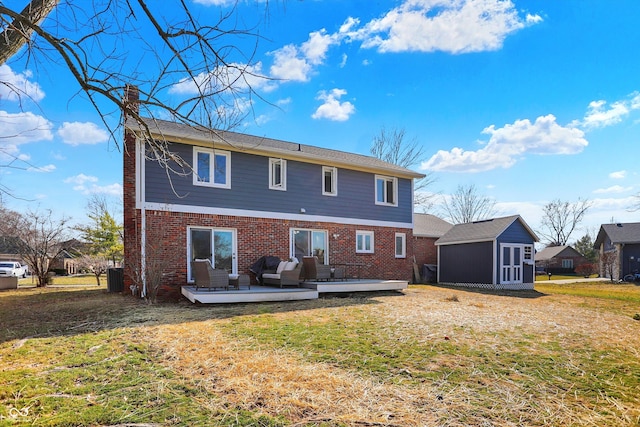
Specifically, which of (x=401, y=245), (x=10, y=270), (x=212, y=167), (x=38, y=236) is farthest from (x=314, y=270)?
(x=10, y=270)

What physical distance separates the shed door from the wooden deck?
7.98 m

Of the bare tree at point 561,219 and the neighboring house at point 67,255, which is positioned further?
the bare tree at point 561,219

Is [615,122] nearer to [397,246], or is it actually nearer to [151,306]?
[397,246]

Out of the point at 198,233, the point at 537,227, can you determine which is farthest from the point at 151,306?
the point at 537,227

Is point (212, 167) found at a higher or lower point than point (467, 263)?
higher

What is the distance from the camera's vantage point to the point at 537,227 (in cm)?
5578

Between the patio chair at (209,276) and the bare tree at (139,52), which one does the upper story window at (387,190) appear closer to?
the patio chair at (209,276)

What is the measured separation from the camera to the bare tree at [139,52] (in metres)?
3.80

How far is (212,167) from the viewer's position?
12.7 meters

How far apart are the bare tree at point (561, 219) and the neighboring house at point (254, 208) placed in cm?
4565

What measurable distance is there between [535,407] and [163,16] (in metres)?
5.29

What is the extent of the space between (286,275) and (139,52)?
837cm

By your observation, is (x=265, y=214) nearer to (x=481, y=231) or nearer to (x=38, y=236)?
(x=481, y=231)

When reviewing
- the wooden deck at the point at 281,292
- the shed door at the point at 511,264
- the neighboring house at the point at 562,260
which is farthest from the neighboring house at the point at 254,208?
the neighboring house at the point at 562,260
